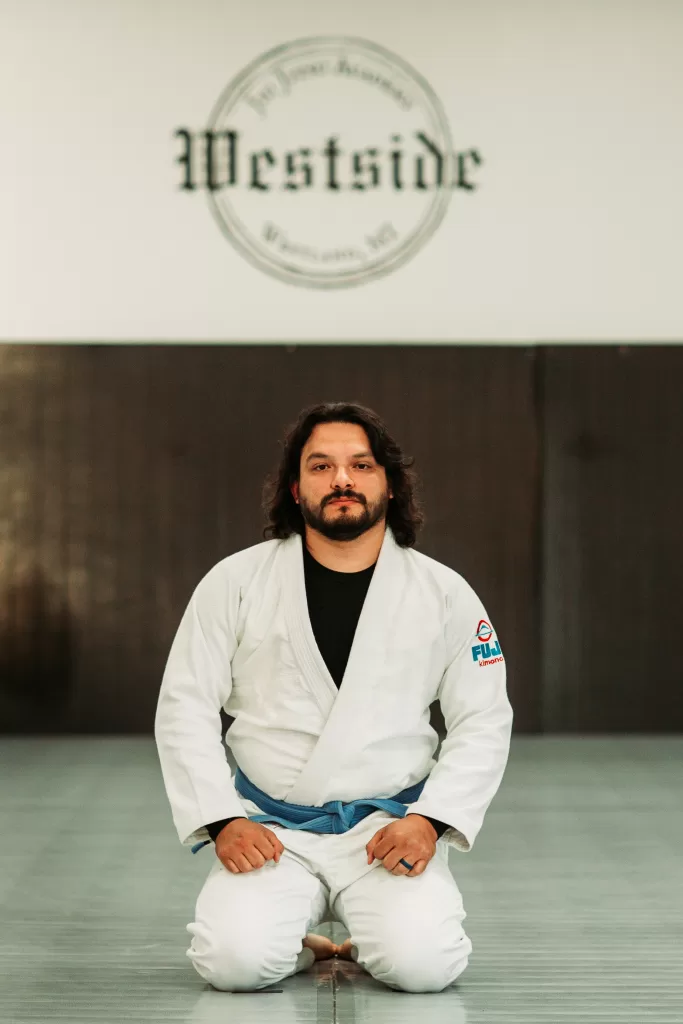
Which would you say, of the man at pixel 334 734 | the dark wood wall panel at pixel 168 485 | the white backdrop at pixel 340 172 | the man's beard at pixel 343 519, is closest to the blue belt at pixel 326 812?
the man at pixel 334 734

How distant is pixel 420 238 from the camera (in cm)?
461

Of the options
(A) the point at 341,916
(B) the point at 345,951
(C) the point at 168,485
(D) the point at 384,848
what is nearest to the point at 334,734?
(D) the point at 384,848

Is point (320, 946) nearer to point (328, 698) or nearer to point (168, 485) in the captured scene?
→ point (328, 698)

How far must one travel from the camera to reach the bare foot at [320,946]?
6.79 ft

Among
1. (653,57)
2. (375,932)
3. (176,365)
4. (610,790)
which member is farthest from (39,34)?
(375,932)

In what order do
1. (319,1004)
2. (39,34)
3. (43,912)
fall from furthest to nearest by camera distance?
(39,34) → (43,912) → (319,1004)

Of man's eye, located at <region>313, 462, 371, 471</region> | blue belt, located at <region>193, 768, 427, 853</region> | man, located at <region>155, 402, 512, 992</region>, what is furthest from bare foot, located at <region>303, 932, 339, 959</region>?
man's eye, located at <region>313, 462, 371, 471</region>

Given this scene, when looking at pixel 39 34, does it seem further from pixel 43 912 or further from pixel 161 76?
pixel 43 912

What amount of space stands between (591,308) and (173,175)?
1628mm

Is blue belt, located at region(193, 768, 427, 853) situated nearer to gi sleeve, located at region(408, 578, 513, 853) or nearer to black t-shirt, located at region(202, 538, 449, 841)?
gi sleeve, located at region(408, 578, 513, 853)

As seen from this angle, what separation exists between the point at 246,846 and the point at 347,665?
1.07 ft

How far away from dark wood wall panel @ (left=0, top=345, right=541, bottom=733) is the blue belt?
261 centimetres

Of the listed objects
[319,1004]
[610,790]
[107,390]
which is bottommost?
[610,790]

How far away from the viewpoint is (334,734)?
197 centimetres
